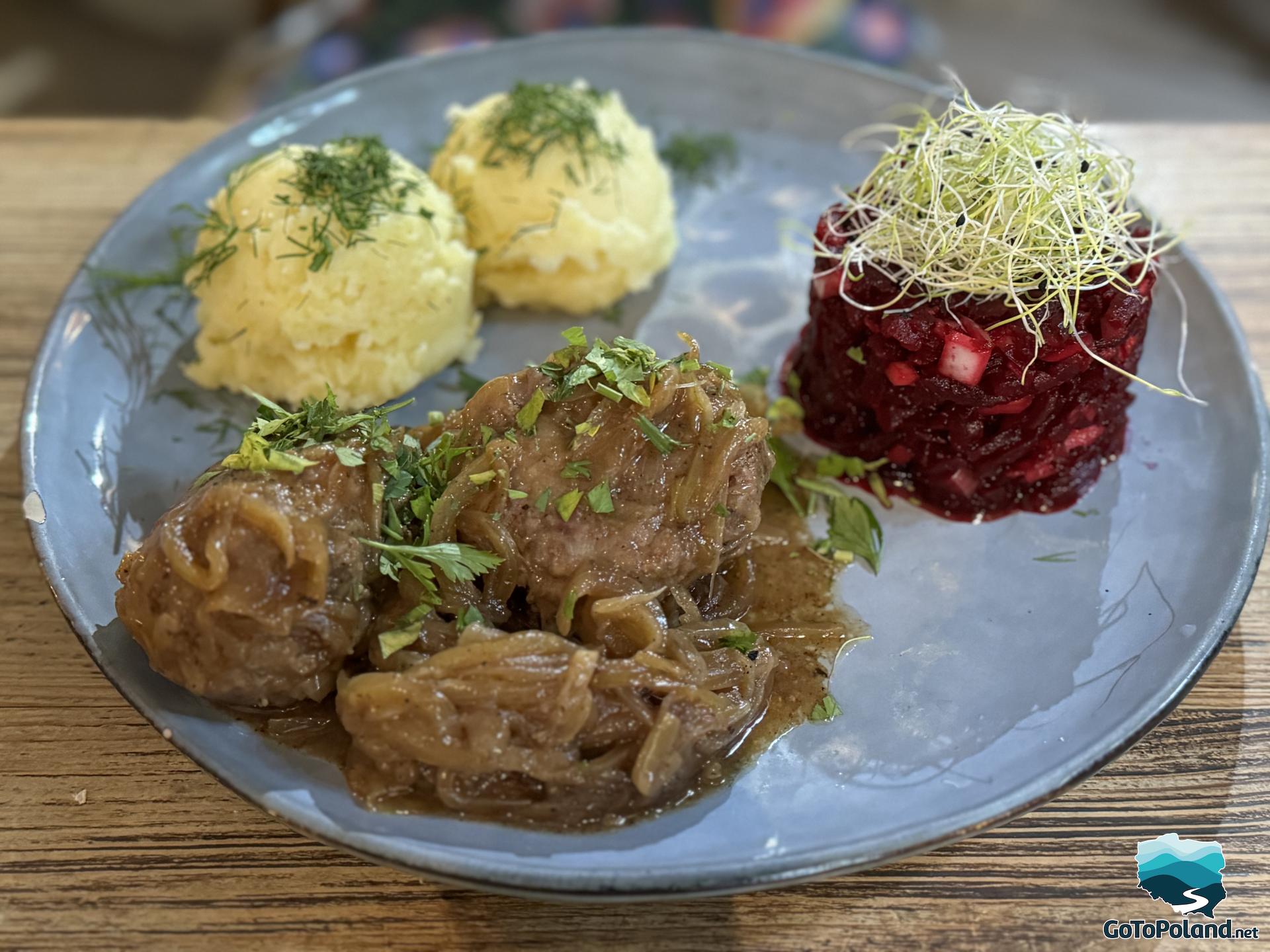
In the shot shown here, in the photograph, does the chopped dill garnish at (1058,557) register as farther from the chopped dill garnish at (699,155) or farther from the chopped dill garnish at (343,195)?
the chopped dill garnish at (343,195)

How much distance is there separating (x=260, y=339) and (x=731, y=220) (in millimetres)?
2676

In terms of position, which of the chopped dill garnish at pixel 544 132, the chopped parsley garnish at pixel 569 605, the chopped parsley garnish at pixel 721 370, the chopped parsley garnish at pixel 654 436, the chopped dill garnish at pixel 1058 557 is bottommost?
the chopped parsley garnish at pixel 569 605

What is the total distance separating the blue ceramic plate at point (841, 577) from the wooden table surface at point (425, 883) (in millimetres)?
305

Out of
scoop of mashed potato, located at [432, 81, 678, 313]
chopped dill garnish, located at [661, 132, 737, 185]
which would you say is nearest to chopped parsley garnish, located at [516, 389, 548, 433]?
scoop of mashed potato, located at [432, 81, 678, 313]

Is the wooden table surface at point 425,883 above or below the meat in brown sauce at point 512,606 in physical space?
below

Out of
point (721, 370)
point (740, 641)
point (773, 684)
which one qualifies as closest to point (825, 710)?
point (773, 684)

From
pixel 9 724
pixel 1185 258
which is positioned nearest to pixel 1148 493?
pixel 1185 258

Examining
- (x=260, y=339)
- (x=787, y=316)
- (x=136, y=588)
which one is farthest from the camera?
(x=787, y=316)

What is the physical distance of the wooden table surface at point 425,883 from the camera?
3.16m

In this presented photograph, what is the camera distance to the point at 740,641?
363 centimetres

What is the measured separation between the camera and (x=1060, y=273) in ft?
13.6

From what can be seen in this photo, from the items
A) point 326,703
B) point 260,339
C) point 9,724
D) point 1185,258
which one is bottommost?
A: point 9,724

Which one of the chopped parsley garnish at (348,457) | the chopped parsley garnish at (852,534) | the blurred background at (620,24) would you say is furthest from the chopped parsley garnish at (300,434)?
the blurred background at (620,24)

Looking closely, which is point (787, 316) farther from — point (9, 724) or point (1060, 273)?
point (9, 724)
